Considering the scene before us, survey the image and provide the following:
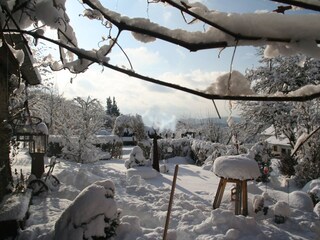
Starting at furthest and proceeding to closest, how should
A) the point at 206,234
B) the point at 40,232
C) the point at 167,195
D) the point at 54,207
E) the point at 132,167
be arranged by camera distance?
the point at 132,167 → the point at 167,195 → the point at 54,207 → the point at 206,234 → the point at 40,232

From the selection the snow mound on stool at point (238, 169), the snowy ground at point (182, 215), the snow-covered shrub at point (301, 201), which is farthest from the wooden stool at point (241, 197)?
the snow-covered shrub at point (301, 201)

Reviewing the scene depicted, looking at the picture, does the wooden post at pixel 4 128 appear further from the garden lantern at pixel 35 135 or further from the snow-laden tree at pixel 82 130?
the snow-laden tree at pixel 82 130

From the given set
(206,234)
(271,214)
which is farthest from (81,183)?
(271,214)

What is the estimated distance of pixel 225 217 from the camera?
6086 mm

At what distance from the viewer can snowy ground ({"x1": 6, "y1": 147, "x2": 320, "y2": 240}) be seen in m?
5.61

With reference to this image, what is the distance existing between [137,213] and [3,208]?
3183 millimetres

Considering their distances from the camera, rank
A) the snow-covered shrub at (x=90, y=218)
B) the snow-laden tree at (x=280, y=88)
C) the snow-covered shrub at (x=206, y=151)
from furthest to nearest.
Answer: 1. the snow-covered shrub at (x=206, y=151)
2. the snow-laden tree at (x=280, y=88)
3. the snow-covered shrub at (x=90, y=218)

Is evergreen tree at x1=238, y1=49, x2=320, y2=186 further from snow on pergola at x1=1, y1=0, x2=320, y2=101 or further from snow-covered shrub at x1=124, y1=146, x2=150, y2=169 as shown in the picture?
snow on pergola at x1=1, y1=0, x2=320, y2=101

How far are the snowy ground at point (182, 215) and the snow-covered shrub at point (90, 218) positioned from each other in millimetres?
367

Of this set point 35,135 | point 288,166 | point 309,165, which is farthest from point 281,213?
point 35,135

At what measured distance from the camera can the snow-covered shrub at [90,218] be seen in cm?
457

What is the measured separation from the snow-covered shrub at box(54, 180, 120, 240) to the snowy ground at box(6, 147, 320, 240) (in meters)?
0.37

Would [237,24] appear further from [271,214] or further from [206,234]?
[271,214]

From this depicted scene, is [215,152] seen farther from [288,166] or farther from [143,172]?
[143,172]
